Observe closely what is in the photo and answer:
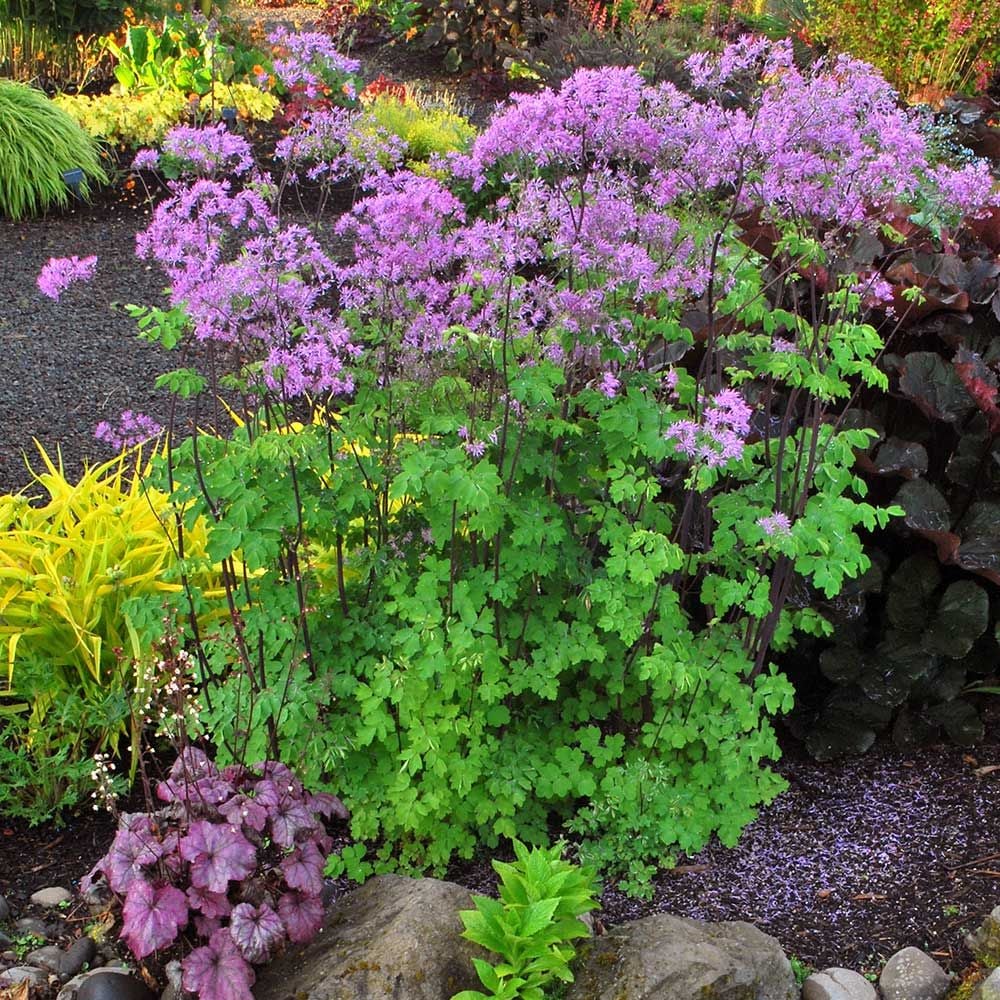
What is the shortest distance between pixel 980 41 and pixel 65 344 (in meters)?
8.47

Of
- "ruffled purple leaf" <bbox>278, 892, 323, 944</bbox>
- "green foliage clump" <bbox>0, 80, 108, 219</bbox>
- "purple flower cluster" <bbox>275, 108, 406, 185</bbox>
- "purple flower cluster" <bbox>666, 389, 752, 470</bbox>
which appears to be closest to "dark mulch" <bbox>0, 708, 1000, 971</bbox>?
"ruffled purple leaf" <bbox>278, 892, 323, 944</bbox>

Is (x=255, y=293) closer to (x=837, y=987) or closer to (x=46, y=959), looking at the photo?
(x=46, y=959)

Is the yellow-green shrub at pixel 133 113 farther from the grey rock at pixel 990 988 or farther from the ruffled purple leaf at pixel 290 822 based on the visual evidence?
the grey rock at pixel 990 988

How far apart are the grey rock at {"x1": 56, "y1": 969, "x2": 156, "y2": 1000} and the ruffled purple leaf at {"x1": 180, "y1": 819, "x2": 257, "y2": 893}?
327 mm

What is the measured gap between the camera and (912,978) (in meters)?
2.60

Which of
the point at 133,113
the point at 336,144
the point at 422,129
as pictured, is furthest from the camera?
the point at 422,129

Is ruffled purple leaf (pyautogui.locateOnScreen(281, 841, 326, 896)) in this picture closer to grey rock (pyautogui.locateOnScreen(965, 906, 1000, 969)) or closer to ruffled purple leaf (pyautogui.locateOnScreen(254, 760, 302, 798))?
ruffled purple leaf (pyautogui.locateOnScreen(254, 760, 302, 798))

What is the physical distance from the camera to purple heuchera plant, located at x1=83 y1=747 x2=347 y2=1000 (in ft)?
7.40

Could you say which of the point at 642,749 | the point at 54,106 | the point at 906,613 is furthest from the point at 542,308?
the point at 54,106

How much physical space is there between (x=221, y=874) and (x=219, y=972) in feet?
0.60

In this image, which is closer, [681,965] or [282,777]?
[681,965]

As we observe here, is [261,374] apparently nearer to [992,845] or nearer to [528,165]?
[528,165]

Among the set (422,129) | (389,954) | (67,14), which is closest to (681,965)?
(389,954)

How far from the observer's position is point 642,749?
3.04m
